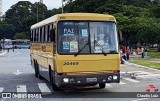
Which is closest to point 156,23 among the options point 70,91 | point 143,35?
point 143,35

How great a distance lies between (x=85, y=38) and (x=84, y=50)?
431 mm

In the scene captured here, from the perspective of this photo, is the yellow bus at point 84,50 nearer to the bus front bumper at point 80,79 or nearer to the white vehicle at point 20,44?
the bus front bumper at point 80,79

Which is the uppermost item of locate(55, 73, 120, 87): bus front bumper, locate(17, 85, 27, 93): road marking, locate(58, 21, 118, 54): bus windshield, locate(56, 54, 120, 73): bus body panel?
locate(58, 21, 118, 54): bus windshield

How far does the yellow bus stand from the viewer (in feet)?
48.5

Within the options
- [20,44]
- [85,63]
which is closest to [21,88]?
[85,63]

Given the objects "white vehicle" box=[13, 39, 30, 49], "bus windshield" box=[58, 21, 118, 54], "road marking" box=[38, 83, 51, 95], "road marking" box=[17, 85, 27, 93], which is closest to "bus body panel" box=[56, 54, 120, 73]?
"bus windshield" box=[58, 21, 118, 54]

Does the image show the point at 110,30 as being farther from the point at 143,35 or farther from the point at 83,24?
the point at 143,35

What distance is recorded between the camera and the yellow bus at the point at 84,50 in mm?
14773

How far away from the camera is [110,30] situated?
51.1ft

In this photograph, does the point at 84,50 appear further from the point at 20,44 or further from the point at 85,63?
the point at 20,44

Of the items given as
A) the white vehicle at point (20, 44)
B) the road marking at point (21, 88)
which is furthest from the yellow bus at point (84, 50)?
the white vehicle at point (20, 44)

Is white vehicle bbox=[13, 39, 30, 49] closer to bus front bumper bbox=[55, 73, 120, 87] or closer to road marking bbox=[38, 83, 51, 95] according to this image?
road marking bbox=[38, 83, 51, 95]

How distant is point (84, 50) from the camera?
15.0 meters

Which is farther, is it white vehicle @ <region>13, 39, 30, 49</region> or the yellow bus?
white vehicle @ <region>13, 39, 30, 49</region>
